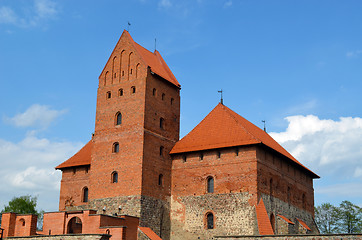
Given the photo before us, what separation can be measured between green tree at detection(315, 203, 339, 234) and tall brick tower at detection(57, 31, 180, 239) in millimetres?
25898

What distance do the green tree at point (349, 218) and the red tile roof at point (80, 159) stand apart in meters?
29.4

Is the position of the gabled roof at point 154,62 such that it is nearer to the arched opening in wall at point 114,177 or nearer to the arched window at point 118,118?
the arched window at point 118,118

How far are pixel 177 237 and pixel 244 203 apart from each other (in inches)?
206

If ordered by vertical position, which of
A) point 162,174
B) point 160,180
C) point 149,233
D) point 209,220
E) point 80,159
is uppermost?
point 80,159

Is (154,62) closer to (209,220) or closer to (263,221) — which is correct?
(209,220)

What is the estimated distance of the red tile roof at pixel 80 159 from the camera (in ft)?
114

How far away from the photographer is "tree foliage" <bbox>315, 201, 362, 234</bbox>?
49.9 m

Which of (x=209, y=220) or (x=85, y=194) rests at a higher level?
(x=85, y=194)

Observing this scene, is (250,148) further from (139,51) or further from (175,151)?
(139,51)

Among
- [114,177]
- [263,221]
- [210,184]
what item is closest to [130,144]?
[114,177]

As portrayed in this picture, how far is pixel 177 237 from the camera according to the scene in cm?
3066

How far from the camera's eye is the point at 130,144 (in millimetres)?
31172

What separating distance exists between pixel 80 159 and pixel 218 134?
1096cm

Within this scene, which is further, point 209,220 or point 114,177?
point 114,177
